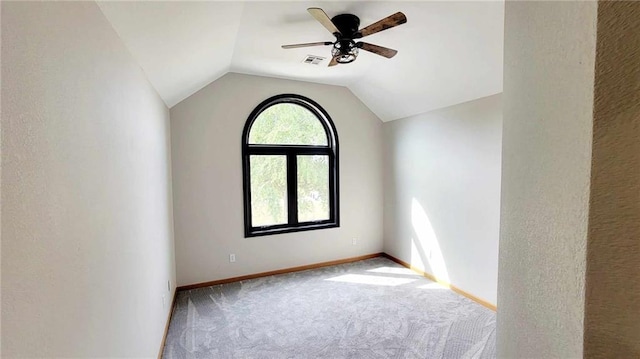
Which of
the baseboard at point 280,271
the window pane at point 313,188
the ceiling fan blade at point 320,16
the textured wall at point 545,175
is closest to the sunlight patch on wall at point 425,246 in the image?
the baseboard at point 280,271

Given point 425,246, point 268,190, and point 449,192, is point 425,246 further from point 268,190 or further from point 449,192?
point 268,190

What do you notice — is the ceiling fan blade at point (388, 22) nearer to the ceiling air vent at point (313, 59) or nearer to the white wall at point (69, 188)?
the ceiling air vent at point (313, 59)

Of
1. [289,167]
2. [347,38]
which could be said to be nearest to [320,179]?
[289,167]

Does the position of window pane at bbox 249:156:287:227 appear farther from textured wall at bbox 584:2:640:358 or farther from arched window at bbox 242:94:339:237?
textured wall at bbox 584:2:640:358

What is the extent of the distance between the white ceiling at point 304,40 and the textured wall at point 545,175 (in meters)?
1.62

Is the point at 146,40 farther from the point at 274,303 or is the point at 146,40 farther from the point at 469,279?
the point at 469,279

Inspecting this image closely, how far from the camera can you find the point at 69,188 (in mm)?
954

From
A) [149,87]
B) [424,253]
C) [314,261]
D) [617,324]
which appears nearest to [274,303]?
[314,261]

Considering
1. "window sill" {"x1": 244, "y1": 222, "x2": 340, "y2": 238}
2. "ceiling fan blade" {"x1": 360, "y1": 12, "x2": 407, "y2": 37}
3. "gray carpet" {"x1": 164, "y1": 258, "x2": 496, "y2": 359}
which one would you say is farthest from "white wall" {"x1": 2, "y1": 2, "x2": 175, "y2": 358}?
"window sill" {"x1": 244, "y1": 222, "x2": 340, "y2": 238}

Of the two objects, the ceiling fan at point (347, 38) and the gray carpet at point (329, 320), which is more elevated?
the ceiling fan at point (347, 38)

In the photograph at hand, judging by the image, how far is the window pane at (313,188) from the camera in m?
4.22

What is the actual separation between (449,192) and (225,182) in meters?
2.84

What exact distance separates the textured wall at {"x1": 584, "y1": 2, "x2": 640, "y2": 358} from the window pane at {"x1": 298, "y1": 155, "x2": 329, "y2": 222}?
377 centimetres

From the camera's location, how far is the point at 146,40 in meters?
1.71
